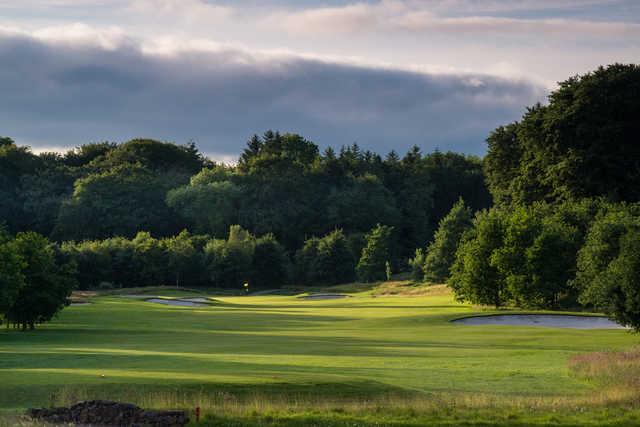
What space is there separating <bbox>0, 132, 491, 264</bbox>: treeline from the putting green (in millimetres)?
74767

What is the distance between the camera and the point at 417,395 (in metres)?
25.6

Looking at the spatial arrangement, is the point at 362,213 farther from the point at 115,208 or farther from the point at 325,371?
the point at 325,371

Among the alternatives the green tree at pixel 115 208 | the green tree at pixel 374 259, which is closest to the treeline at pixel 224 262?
the green tree at pixel 374 259

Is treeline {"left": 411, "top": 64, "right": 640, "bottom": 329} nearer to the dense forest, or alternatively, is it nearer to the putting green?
the dense forest

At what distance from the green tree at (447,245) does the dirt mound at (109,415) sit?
79390mm

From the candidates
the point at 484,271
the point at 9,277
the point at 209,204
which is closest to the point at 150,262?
the point at 209,204

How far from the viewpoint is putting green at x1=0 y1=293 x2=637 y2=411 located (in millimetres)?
27141

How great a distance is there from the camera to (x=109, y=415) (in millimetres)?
21062

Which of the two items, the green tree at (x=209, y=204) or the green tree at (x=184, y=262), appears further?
the green tree at (x=209, y=204)

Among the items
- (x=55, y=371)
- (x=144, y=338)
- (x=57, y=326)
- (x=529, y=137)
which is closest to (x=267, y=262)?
(x=529, y=137)

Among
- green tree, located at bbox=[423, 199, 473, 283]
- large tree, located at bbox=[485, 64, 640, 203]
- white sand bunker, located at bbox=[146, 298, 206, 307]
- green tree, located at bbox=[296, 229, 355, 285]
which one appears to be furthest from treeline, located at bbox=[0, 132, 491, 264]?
large tree, located at bbox=[485, 64, 640, 203]

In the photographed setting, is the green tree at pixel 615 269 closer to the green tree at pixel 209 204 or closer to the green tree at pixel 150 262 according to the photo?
the green tree at pixel 150 262

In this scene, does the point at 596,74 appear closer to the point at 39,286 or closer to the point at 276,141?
the point at 39,286

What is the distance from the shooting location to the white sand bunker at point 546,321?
180 ft
